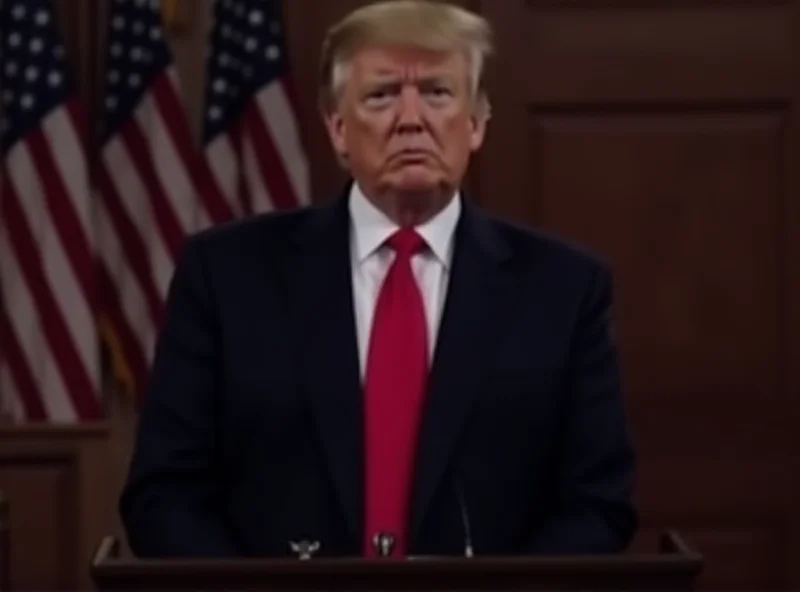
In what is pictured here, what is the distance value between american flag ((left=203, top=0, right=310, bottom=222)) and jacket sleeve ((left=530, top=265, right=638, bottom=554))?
7.30 ft

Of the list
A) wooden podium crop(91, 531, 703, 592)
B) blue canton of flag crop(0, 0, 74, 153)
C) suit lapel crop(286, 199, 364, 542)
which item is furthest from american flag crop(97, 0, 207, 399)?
wooden podium crop(91, 531, 703, 592)

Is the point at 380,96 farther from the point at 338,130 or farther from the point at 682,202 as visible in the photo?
the point at 682,202

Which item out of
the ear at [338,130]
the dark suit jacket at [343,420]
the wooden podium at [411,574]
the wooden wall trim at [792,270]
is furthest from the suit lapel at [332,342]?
the wooden wall trim at [792,270]

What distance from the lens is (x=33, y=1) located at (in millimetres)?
5078

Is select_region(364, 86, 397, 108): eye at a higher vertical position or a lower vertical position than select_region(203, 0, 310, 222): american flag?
higher

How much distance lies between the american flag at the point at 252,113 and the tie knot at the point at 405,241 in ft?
7.14

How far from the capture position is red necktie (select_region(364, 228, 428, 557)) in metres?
2.88

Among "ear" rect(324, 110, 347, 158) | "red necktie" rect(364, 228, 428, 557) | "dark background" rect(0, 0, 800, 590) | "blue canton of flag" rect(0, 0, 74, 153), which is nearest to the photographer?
"red necktie" rect(364, 228, 428, 557)

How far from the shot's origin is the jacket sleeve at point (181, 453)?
9.56 feet

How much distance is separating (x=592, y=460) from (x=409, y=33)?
0.66m

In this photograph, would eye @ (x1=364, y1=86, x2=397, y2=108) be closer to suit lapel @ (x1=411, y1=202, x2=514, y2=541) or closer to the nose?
the nose

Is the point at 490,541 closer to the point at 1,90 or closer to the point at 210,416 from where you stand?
the point at 210,416

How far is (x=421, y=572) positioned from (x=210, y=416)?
0.68 m

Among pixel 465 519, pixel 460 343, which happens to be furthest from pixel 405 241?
pixel 465 519
